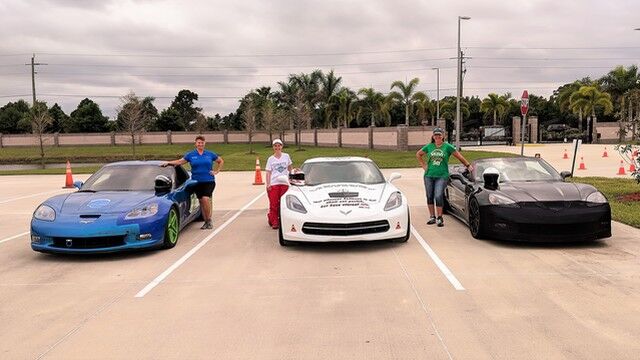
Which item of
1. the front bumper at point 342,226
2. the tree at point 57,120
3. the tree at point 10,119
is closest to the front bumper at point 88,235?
the front bumper at point 342,226

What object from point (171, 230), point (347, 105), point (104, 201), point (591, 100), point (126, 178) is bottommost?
point (171, 230)

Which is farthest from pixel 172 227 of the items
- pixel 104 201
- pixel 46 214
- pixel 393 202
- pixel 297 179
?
pixel 393 202

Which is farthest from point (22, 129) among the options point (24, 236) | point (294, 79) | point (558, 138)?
point (24, 236)

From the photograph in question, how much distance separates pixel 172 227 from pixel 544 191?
5231mm

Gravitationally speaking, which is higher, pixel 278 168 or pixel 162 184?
pixel 278 168

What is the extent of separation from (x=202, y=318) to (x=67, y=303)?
151 cm

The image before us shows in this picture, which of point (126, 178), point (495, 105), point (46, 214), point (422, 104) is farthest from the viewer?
point (495, 105)

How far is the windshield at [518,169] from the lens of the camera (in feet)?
26.7

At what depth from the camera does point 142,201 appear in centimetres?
704

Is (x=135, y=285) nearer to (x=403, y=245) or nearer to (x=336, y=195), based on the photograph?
(x=336, y=195)

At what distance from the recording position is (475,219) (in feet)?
24.8

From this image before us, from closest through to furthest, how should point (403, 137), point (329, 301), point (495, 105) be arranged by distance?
point (329, 301), point (403, 137), point (495, 105)

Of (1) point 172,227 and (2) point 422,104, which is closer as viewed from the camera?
(1) point 172,227

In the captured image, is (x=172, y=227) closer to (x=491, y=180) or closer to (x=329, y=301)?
(x=329, y=301)
